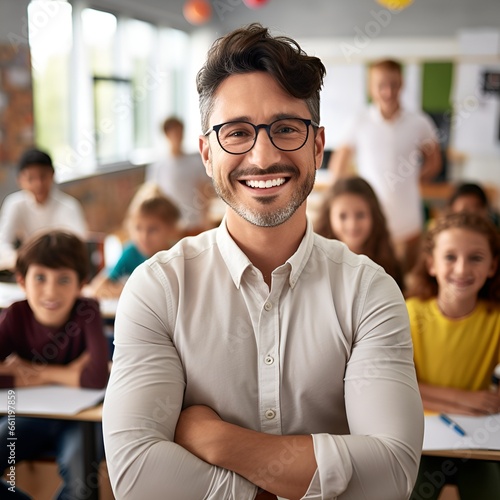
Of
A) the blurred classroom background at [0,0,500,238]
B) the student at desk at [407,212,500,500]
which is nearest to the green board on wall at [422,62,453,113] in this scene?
the blurred classroom background at [0,0,500,238]

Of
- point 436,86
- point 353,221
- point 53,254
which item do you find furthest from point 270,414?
point 436,86

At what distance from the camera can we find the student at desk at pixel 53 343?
231cm

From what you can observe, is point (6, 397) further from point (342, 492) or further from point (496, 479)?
point (496, 479)

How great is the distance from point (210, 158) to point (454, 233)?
4.22 ft

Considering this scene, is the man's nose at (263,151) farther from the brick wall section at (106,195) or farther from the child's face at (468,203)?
the brick wall section at (106,195)

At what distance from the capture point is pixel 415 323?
2.37 meters

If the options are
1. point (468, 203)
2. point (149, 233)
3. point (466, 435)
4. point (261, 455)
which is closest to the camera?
point (261, 455)

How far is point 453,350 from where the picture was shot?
2365 millimetres

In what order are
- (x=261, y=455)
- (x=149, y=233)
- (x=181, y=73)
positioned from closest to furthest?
1. (x=261, y=455)
2. (x=149, y=233)
3. (x=181, y=73)

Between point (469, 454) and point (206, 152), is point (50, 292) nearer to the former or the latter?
point (206, 152)

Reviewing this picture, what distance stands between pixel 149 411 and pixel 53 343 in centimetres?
126

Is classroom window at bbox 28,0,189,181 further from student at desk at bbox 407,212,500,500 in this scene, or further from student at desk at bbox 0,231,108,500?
student at desk at bbox 407,212,500,500

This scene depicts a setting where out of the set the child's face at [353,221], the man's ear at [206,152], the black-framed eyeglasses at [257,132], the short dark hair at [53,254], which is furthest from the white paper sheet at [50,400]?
the child's face at [353,221]

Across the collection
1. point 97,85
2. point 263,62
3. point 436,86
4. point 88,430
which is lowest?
point 88,430
